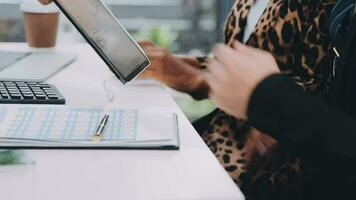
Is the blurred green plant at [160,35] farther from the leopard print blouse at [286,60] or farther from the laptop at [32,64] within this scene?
the leopard print blouse at [286,60]

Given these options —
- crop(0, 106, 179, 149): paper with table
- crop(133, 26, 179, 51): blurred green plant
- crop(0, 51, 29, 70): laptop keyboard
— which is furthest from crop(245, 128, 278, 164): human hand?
crop(133, 26, 179, 51): blurred green plant

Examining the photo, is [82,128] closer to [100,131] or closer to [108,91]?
[100,131]

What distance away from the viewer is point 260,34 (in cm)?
125

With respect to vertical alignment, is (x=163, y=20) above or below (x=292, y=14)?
below

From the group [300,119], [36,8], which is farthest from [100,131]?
[36,8]

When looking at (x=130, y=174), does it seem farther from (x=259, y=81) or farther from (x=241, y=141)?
(x=241, y=141)

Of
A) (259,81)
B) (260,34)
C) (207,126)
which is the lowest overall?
(207,126)

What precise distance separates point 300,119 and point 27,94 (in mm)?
519

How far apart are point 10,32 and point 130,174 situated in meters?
2.06

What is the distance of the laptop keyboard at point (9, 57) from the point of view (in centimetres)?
134

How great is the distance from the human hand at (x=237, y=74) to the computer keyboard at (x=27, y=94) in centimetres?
35

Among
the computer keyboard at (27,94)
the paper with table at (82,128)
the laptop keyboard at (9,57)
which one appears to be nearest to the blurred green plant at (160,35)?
the laptop keyboard at (9,57)

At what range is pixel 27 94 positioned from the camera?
1.04 metres

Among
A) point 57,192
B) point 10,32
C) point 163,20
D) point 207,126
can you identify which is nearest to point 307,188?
point 207,126
